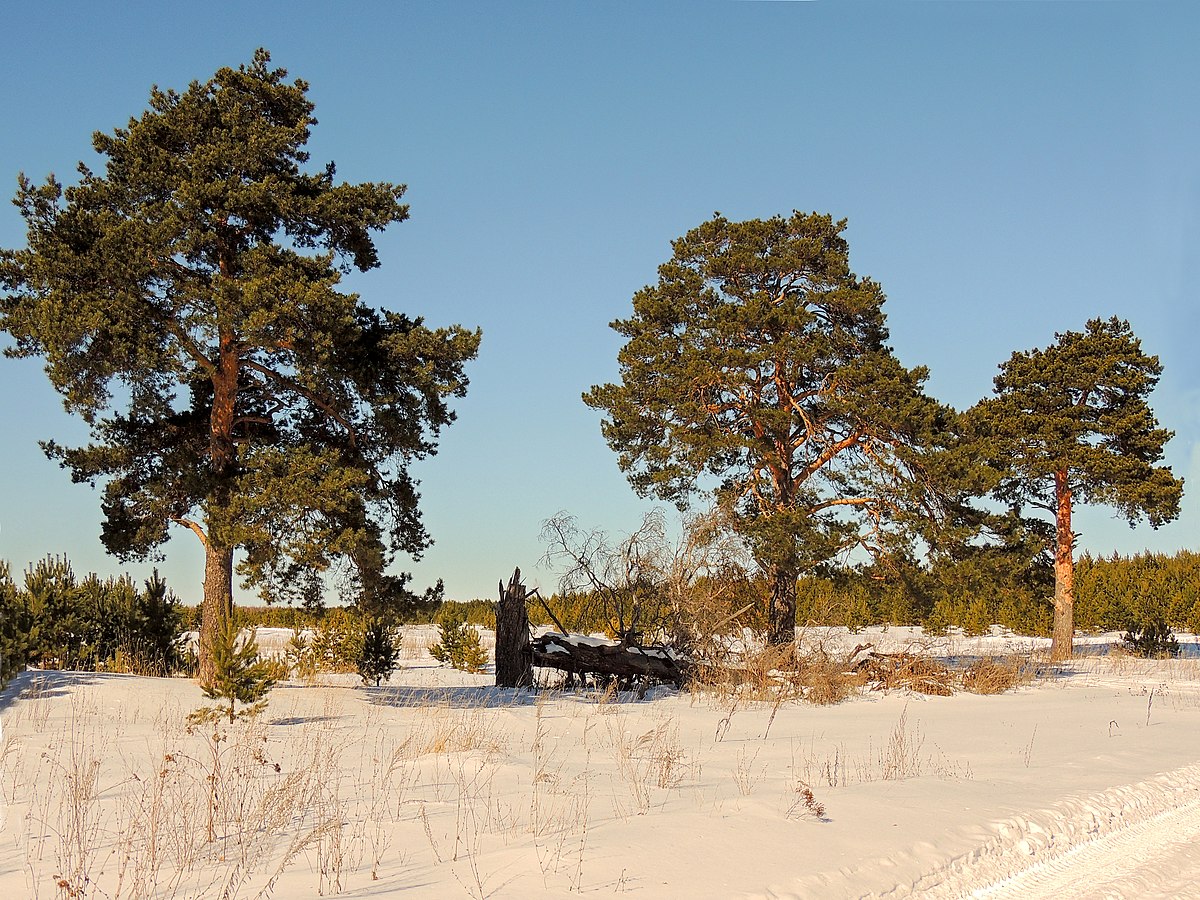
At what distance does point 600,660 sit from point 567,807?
11740 millimetres

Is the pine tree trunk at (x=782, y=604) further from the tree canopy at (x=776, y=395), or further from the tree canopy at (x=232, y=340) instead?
the tree canopy at (x=232, y=340)

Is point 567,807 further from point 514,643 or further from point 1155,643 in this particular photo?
point 1155,643

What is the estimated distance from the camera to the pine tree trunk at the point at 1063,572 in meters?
28.0

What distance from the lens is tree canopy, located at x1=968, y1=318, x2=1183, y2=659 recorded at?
2695cm

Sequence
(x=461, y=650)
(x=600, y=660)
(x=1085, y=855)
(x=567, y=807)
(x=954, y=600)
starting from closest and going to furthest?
(x=1085, y=855)
(x=567, y=807)
(x=600, y=660)
(x=461, y=650)
(x=954, y=600)

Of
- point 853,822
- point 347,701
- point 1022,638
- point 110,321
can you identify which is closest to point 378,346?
point 110,321

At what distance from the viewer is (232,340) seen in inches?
627

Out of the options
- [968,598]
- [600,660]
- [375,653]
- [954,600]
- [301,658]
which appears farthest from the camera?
[954,600]

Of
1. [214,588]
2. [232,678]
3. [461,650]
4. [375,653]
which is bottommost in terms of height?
[461,650]

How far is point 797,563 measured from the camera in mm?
20906

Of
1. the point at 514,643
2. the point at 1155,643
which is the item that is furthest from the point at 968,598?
the point at 514,643

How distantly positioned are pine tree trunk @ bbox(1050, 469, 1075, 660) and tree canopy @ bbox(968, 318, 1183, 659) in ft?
0.10

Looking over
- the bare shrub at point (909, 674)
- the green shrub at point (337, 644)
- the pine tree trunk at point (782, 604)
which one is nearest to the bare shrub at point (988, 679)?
the bare shrub at point (909, 674)

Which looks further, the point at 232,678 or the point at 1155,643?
the point at 1155,643
